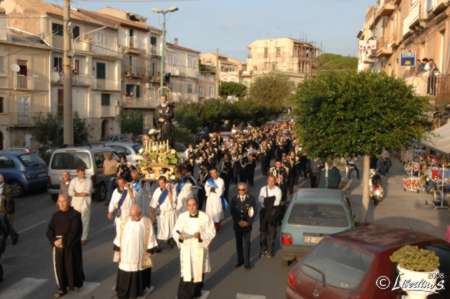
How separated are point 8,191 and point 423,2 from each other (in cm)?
1990

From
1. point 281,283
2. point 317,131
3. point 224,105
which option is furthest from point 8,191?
point 224,105

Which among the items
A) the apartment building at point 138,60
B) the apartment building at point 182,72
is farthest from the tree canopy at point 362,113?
the apartment building at point 182,72

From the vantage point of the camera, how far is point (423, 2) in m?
24.6

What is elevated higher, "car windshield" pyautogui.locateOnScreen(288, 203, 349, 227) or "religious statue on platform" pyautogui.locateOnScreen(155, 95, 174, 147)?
"religious statue on platform" pyautogui.locateOnScreen(155, 95, 174, 147)

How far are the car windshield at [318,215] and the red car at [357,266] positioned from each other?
107 inches

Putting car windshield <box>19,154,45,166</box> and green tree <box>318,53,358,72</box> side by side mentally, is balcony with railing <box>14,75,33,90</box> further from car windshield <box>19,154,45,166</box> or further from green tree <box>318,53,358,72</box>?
green tree <box>318,53,358,72</box>

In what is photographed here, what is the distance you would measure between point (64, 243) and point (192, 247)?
2.01m

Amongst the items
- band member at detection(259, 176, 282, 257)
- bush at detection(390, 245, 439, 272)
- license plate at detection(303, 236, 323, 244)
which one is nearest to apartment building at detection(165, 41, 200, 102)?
band member at detection(259, 176, 282, 257)

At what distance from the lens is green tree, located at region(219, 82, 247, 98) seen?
287 ft

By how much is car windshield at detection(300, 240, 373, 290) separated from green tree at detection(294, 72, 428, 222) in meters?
7.32

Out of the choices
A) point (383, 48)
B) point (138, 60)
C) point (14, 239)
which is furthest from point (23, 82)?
point (14, 239)

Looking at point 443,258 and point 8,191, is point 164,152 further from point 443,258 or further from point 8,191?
point 443,258

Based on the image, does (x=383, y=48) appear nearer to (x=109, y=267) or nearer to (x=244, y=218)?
(x=244, y=218)

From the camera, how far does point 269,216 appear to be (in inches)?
441
